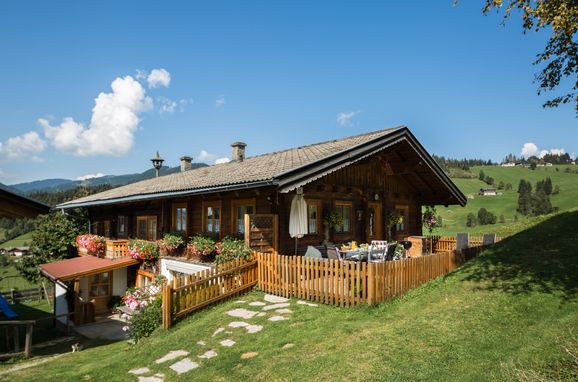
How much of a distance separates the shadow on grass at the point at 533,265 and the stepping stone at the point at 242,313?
5169 mm

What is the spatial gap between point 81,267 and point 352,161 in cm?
1251

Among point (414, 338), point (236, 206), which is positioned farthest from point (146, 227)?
point (414, 338)

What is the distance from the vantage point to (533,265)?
960 centimetres

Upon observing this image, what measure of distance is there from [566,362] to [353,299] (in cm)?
408

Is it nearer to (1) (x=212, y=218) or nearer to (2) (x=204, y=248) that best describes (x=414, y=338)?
(2) (x=204, y=248)

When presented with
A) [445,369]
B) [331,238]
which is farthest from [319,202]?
[445,369]

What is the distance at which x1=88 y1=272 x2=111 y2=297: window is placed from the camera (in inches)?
705

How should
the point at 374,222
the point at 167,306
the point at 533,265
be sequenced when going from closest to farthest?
the point at 167,306
the point at 533,265
the point at 374,222

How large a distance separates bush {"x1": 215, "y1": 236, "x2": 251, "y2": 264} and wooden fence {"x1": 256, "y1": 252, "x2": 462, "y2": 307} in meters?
0.42

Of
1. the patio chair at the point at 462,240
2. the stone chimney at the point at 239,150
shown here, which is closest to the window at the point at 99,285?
the stone chimney at the point at 239,150

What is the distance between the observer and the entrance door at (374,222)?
15.6 metres

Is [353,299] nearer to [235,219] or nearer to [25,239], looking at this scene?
[235,219]

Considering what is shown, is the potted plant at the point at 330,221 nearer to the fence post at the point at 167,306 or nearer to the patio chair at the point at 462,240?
the fence post at the point at 167,306

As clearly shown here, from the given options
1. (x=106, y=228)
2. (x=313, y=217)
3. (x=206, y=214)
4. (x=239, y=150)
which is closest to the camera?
(x=313, y=217)
